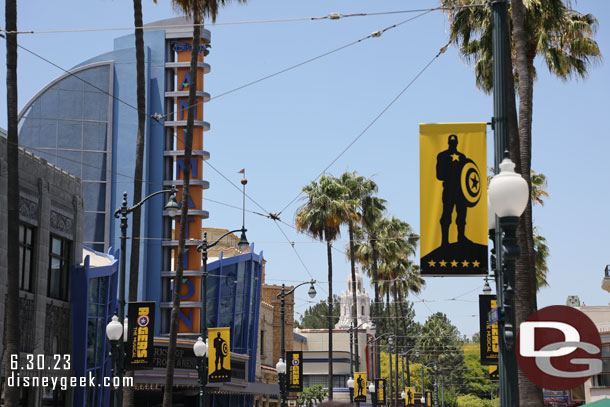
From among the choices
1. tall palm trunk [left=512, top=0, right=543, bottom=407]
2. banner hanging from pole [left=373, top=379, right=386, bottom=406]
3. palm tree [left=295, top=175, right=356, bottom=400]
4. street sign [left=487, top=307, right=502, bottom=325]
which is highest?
palm tree [left=295, top=175, right=356, bottom=400]

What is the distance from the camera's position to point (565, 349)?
26.2 feet

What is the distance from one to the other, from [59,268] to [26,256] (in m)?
3.10

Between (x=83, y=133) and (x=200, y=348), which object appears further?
(x=83, y=133)

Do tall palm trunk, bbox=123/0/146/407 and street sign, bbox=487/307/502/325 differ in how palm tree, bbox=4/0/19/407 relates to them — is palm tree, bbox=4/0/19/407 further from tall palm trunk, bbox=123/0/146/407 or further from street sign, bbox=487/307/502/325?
street sign, bbox=487/307/502/325

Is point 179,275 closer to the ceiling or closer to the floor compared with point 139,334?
closer to the ceiling

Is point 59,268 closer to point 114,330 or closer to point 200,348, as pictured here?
point 200,348

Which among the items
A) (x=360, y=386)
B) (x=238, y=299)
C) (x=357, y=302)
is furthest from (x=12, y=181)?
(x=357, y=302)

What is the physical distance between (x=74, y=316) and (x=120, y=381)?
9.83 meters

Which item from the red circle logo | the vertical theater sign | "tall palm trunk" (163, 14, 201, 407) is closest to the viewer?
the red circle logo

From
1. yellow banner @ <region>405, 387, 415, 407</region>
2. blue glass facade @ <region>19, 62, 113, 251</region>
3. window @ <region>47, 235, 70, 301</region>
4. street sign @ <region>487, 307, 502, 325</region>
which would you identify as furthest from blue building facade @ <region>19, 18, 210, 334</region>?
yellow banner @ <region>405, 387, 415, 407</region>

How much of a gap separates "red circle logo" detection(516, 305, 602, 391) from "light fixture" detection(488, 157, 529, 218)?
4.87 ft

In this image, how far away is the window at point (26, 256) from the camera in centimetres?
2950

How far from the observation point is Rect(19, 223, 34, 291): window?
96.8 feet

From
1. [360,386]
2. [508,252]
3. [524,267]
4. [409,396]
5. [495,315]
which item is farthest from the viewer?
[409,396]
